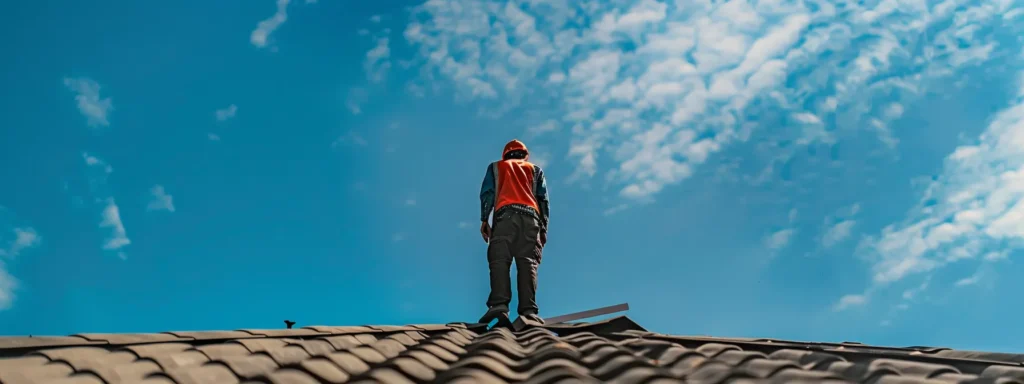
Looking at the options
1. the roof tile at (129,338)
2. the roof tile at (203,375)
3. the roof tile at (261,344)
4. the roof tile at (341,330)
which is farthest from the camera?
the roof tile at (341,330)

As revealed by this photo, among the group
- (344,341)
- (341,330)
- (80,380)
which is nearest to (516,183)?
(341,330)

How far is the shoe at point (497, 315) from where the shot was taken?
558 cm

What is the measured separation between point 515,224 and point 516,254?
300 millimetres

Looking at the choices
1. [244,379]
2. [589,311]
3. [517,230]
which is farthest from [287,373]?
[517,230]

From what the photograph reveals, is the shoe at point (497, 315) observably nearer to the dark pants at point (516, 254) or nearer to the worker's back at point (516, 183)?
the dark pants at point (516, 254)

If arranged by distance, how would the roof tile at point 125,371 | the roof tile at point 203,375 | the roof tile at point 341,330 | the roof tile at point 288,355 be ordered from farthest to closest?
the roof tile at point 341,330
the roof tile at point 288,355
the roof tile at point 203,375
the roof tile at point 125,371

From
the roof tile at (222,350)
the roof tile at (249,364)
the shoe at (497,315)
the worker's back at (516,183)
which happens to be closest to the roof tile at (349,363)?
the roof tile at (249,364)

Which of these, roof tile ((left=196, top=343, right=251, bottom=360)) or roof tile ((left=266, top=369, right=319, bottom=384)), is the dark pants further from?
roof tile ((left=266, top=369, right=319, bottom=384))

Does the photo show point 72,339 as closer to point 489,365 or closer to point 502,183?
point 489,365

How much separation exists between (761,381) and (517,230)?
4351mm

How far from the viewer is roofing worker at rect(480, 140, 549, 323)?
21.7ft

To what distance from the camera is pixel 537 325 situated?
5148 millimetres

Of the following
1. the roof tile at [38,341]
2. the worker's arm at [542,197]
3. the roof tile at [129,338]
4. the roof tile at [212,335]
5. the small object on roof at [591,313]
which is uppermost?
the worker's arm at [542,197]

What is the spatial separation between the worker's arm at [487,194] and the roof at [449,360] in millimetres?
3430
